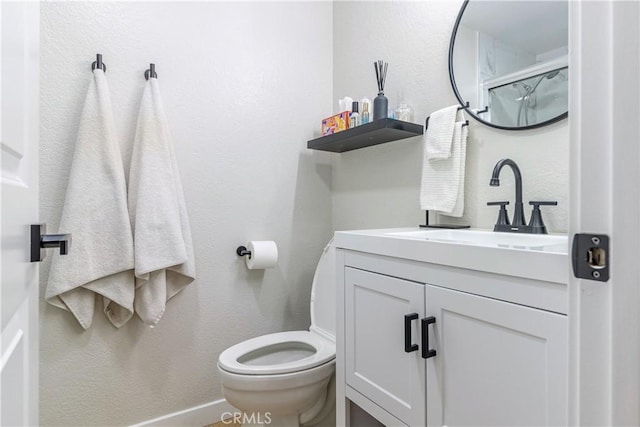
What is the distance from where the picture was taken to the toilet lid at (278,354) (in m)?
1.27

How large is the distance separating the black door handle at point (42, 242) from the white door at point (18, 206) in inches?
0.6

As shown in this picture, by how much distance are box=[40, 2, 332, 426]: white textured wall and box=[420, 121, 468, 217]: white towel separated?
82 cm

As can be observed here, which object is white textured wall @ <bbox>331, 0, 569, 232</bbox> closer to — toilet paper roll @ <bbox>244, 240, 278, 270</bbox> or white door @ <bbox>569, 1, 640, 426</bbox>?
toilet paper roll @ <bbox>244, 240, 278, 270</bbox>

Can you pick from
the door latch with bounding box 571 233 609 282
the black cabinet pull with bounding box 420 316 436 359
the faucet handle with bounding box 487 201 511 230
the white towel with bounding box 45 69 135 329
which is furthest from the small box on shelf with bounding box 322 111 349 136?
the door latch with bounding box 571 233 609 282

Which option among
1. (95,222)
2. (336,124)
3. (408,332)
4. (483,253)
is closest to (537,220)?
(483,253)

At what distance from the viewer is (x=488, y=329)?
29.5 inches

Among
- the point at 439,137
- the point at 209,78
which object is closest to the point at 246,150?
the point at 209,78

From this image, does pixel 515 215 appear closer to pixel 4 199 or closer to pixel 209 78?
pixel 4 199

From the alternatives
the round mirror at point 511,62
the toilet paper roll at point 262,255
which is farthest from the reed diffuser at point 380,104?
the toilet paper roll at point 262,255

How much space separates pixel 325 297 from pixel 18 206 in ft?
4.24

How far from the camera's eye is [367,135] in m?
1.56

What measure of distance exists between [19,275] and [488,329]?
0.87m

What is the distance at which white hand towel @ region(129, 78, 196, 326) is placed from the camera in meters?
1.40

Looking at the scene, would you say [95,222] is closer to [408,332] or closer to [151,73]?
[151,73]
